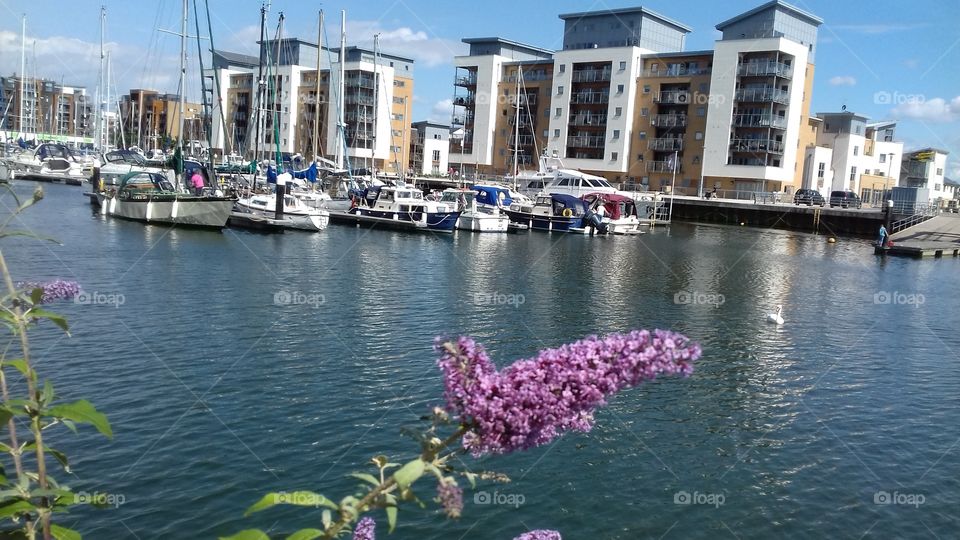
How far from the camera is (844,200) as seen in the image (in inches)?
2958

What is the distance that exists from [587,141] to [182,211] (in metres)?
55.9

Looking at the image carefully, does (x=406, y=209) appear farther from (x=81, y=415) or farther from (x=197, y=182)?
(x=81, y=415)

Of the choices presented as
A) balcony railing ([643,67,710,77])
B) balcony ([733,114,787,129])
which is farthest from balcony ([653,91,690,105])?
balcony ([733,114,787,129])

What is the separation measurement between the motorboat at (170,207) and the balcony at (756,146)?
56.1 m

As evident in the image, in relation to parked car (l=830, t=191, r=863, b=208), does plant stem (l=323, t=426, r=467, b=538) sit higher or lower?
lower

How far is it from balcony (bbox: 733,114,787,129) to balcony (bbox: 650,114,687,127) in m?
5.55

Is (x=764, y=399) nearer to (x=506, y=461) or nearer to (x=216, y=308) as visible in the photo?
(x=506, y=461)

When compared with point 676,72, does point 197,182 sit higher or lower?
lower

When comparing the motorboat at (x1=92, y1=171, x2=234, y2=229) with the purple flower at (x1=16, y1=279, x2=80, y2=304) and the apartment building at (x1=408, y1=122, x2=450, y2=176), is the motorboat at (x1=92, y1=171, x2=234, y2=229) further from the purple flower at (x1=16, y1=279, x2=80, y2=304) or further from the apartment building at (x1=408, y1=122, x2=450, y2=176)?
the apartment building at (x1=408, y1=122, x2=450, y2=176)

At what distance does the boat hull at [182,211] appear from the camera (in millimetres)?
40781

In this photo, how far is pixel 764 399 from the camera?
16.6 m

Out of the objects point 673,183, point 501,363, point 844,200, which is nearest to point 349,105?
point 673,183

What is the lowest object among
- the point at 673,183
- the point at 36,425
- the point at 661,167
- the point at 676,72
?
the point at 36,425

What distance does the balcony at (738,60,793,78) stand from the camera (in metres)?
75.7
